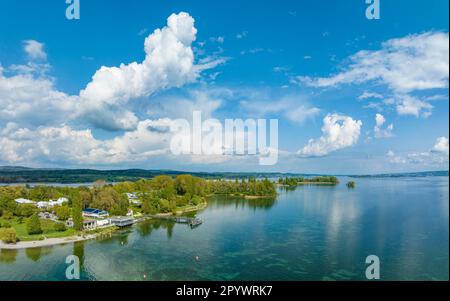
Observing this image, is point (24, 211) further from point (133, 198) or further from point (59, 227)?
point (133, 198)

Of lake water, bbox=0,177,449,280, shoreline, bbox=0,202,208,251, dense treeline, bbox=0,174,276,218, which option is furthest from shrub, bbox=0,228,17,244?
dense treeline, bbox=0,174,276,218

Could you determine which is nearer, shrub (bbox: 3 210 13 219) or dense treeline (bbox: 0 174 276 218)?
shrub (bbox: 3 210 13 219)

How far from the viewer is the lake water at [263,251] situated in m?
10.9

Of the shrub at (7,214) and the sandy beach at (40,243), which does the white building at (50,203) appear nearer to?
the shrub at (7,214)

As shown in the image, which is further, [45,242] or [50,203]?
[50,203]

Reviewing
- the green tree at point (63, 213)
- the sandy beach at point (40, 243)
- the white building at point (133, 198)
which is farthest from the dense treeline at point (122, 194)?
the sandy beach at point (40, 243)

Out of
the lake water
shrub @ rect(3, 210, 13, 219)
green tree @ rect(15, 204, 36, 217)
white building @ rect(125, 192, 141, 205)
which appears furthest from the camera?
white building @ rect(125, 192, 141, 205)

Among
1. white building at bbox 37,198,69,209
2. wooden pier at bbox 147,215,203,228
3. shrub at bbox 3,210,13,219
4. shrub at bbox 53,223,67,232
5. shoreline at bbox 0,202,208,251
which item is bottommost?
wooden pier at bbox 147,215,203,228

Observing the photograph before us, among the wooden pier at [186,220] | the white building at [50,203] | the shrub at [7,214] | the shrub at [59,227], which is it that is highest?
the white building at [50,203]

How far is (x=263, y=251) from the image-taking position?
13570mm

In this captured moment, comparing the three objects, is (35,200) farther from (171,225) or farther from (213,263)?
(213,263)

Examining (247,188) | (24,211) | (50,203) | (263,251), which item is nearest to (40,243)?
(24,211)

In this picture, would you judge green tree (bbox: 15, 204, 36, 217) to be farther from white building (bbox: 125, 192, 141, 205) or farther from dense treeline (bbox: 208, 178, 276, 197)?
dense treeline (bbox: 208, 178, 276, 197)

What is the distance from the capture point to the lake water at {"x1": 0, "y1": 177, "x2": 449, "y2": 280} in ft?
35.9
